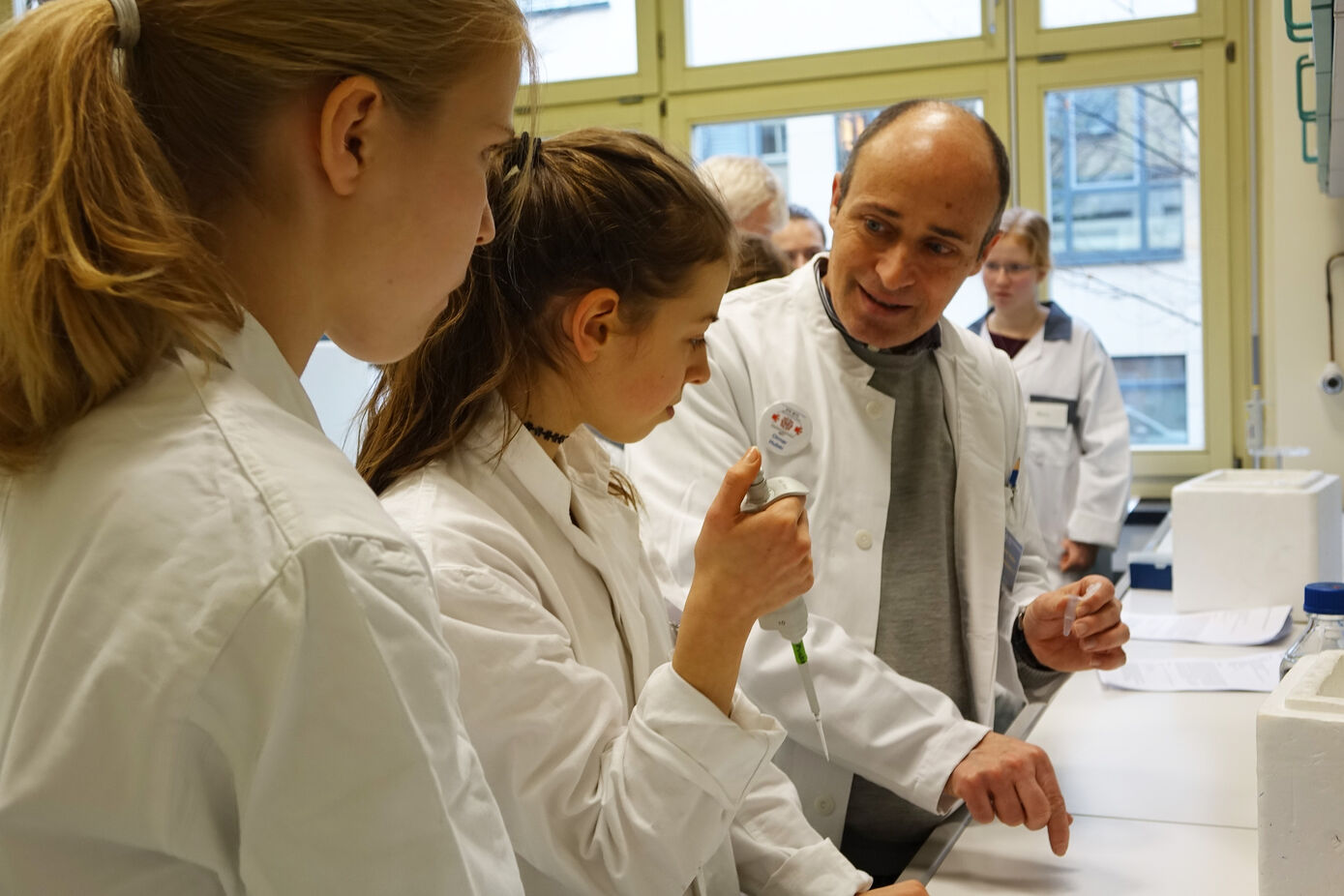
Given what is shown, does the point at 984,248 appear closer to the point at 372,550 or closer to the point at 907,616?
the point at 907,616

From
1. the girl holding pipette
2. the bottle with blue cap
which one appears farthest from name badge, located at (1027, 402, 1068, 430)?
the girl holding pipette

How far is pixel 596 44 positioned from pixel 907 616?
396cm

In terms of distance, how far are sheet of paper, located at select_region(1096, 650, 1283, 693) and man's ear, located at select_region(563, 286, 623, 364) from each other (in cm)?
116

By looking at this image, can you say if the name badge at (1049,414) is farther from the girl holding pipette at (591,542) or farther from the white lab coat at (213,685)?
the white lab coat at (213,685)

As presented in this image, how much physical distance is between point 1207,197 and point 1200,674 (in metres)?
2.85

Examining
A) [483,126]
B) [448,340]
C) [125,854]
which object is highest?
[483,126]

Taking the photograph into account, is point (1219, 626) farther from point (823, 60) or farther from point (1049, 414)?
point (823, 60)

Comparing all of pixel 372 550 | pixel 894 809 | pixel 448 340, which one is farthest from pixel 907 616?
pixel 372 550

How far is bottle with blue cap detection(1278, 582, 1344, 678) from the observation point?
4.52 ft

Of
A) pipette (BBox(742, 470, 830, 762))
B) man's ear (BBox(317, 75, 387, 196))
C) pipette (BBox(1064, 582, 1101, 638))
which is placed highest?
man's ear (BBox(317, 75, 387, 196))

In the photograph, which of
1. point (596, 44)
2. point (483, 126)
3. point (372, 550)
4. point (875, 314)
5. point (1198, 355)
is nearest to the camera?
point (372, 550)

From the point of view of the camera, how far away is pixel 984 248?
5.88 ft

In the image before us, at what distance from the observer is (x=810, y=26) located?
479 cm

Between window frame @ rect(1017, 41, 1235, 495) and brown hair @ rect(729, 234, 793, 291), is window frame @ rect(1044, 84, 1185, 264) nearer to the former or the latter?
window frame @ rect(1017, 41, 1235, 495)
